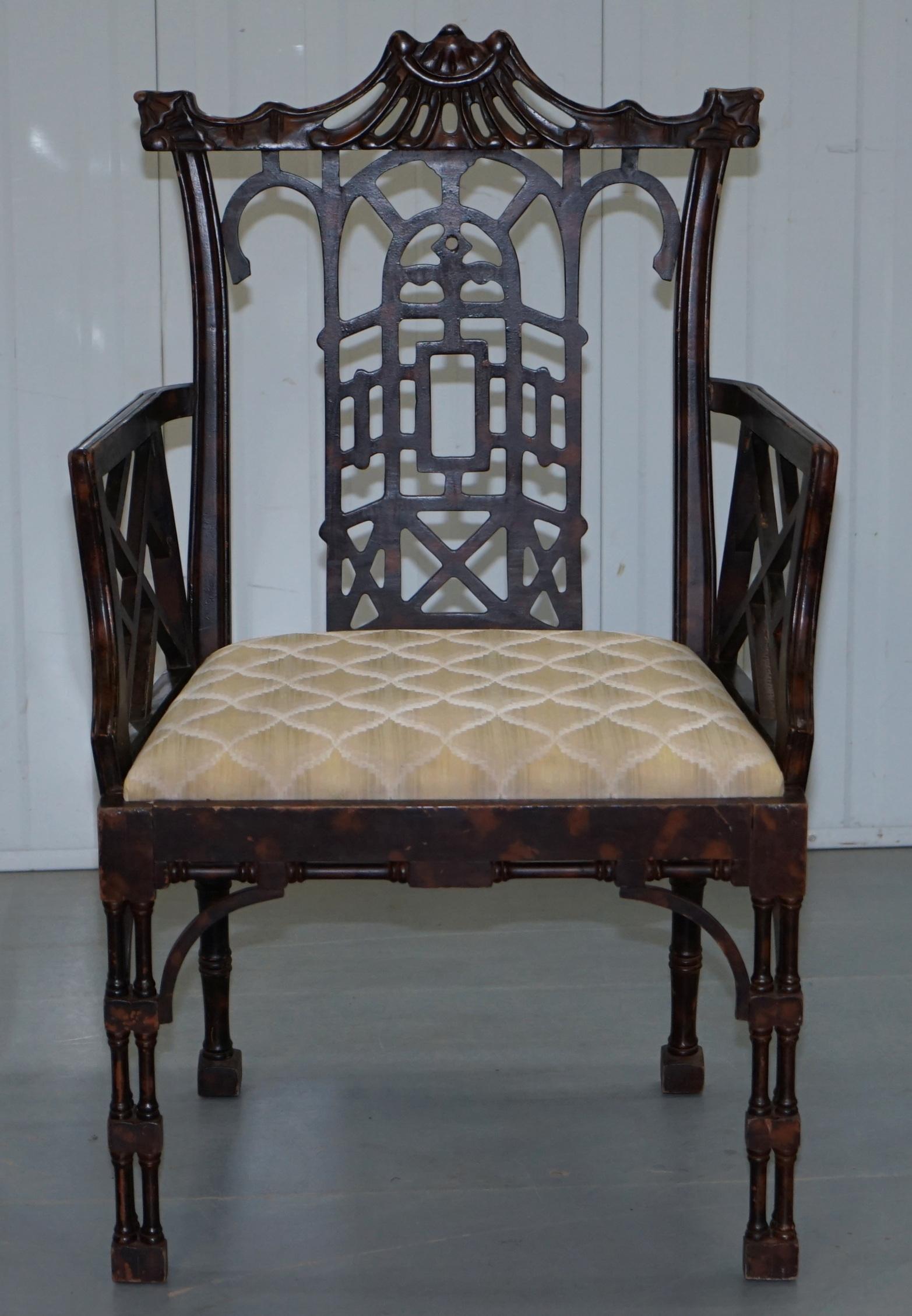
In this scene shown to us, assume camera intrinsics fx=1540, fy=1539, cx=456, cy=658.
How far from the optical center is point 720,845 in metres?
1.29

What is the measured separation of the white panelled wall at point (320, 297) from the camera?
2.44m

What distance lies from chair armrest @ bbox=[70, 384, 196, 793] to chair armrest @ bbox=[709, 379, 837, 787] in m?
0.57

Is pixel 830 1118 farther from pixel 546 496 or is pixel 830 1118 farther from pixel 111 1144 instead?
pixel 546 496

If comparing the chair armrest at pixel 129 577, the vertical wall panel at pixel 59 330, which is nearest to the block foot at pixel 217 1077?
the chair armrest at pixel 129 577

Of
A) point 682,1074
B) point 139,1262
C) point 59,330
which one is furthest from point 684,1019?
point 59,330

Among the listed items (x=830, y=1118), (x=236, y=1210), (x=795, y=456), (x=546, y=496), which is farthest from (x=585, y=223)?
(x=236, y=1210)

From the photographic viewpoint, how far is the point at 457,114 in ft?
5.43

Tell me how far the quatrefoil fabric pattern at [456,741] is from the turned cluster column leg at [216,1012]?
0.40 m

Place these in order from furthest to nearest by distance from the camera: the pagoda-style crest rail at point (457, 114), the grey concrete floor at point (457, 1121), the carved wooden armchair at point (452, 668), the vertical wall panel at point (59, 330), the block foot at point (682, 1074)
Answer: the vertical wall panel at point (59, 330) → the block foot at point (682, 1074) → the pagoda-style crest rail at point (457, 114) → the grey concrete floor at point (457, 1121) → the carved wooden armchair at point (452, 668)

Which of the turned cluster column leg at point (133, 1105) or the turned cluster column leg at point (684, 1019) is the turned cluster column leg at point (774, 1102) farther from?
the turned cluster column leg at point (133, 1105)

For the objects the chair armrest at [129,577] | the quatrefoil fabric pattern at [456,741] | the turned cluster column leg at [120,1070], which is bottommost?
the turned cluster column leg at [120,1070]

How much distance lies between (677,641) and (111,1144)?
2.49 feet

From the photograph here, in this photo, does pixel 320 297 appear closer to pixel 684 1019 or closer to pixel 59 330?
pixel 59 330

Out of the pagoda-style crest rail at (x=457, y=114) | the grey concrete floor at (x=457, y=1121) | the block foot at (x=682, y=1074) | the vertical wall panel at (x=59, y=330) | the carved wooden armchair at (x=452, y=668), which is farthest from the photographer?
the vertical wall panel at (x=59, y=330)
